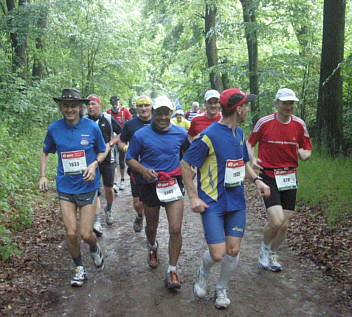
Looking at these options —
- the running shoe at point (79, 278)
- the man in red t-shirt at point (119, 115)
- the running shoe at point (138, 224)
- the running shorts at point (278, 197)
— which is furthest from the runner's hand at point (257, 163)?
the man in red t-shirt at point (119, 115)

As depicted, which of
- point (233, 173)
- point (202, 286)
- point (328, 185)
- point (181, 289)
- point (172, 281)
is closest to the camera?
point (233, 173)

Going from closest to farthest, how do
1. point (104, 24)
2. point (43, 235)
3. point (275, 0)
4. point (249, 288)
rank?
point (249, 288) < point (43, 235) < point (275, 0) < point (104, 24)

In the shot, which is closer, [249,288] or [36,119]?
A: [249,288]

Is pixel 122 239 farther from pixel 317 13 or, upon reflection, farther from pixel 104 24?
pixel 104 24

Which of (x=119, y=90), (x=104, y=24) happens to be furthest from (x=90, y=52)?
(x=119, y=90)

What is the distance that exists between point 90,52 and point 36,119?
6.85 m

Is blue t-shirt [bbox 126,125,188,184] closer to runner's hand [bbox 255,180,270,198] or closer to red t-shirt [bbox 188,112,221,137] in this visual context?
runner's hand [bbox 255,180,270,198]

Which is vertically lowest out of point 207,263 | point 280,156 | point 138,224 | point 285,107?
point 138,224

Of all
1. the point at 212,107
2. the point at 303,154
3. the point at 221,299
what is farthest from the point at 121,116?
the point at 221,299

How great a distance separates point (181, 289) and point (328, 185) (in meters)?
4.35

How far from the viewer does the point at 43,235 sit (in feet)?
22.6

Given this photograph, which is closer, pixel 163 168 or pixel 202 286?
pixel 202 286

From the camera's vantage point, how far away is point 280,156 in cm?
505

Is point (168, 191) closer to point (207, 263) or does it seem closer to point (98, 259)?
point (207, 263)
